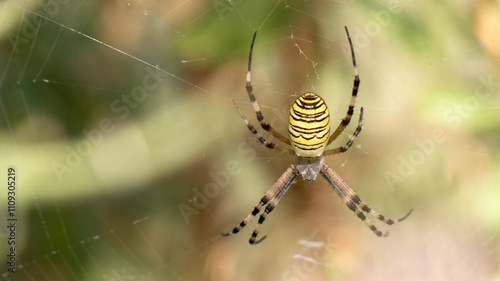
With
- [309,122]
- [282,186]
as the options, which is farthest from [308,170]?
[309,122]

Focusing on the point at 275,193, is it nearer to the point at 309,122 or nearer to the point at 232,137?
the point at 232,137

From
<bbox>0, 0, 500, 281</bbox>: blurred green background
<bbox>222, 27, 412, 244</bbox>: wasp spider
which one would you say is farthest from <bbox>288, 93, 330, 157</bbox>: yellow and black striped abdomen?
<bbox>0, 0, 500, 281</bbox>: blurred green background

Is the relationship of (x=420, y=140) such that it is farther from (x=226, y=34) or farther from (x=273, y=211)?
(x=226, y=34)

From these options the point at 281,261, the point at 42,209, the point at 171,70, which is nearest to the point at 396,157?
the point at 281,261

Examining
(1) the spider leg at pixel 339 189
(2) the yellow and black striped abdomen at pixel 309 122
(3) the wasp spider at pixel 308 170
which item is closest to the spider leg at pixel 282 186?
(3) the wasp spider at pixel 308 170

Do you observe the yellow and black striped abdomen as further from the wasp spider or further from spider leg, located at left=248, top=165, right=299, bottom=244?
spider leg, located at left=248, top=165, right=299, bottom=244

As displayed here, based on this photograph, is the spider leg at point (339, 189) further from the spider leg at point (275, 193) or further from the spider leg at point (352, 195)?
the spider leg at point (275, 193)
